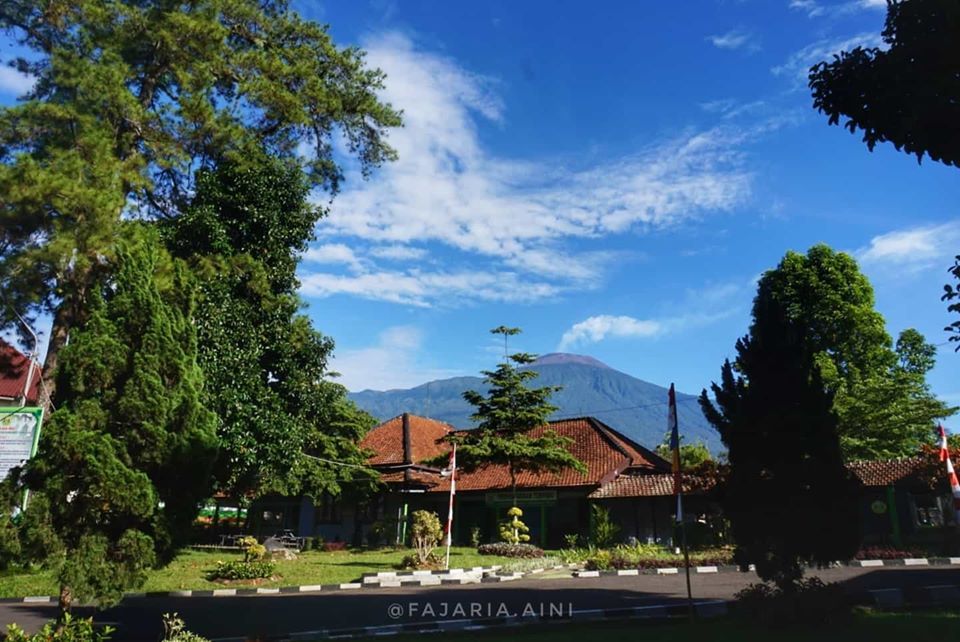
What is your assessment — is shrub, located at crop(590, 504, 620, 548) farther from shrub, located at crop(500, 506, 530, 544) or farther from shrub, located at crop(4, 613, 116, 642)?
shrub, located at crop(4, 613, 116, 642)

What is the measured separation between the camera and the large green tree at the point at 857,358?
27281 millimetres

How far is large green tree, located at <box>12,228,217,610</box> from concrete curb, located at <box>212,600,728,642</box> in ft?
9.62

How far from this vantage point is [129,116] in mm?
16438

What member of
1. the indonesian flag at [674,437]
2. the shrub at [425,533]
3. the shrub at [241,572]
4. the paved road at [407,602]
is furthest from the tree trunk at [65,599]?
the shrub at [425,533]

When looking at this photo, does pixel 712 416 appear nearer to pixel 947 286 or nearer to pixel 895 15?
pixel 947 286

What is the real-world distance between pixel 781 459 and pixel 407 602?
817cm

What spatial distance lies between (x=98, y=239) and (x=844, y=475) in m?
15.1

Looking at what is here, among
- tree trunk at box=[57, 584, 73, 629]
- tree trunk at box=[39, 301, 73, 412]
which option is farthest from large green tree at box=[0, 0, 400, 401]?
tree trunk at box=[57, 584, 73, 629]

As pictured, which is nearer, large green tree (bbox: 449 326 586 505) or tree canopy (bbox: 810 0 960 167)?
tree canopy (bbox: 810 0 960 167)

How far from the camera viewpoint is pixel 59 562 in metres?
7.77

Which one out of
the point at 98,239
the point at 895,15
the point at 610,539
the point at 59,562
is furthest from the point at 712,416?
the point at 610,539

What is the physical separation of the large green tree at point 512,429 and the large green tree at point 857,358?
12253 mm

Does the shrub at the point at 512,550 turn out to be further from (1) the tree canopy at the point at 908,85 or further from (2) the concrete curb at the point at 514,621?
(1) the tree canopy at the point at 908,85

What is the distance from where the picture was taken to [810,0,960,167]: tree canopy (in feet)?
24.4
